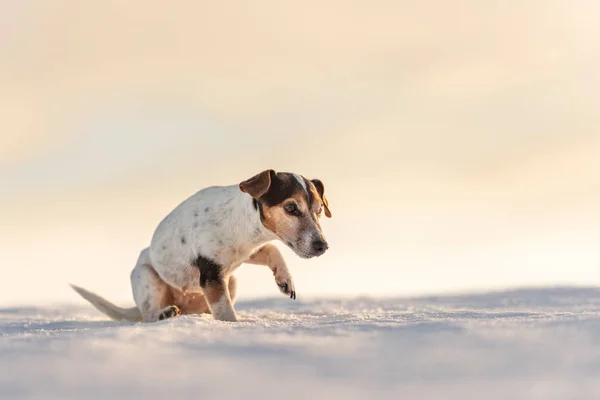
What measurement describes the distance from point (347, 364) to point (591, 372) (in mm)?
1027

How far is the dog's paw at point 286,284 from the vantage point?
6793 mm

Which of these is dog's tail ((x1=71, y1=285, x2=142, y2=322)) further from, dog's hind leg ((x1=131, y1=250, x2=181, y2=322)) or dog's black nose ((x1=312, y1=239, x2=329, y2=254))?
dog's black nose ((x1=312, y1=239, x2=329, y2=254))

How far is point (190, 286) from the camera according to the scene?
269 inches

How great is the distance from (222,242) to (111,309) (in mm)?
1911

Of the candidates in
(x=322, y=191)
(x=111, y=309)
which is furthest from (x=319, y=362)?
(x=111, y=309)

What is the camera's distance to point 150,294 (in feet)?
22.9

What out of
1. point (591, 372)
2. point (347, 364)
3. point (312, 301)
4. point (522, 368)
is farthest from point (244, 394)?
point (312, 301)

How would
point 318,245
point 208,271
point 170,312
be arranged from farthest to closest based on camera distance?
point 170,312 → point 208,271 → point 318,245

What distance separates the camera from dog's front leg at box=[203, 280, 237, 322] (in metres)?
6.16

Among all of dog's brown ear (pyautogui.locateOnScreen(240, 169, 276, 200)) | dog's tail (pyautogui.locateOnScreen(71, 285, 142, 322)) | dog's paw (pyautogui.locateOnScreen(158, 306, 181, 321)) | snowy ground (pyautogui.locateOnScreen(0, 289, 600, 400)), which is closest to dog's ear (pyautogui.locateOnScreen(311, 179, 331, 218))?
dog's brown ear (pyautogui.locateOnScreen(240, 169, 276, 200))

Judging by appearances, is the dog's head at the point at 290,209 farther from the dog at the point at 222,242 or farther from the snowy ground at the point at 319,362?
the snowy ground at the point at 319,362

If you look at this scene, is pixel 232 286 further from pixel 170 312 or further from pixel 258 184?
pixel 258 184

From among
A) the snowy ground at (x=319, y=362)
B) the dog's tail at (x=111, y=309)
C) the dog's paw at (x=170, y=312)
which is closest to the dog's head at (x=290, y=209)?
the dog's paw at (x=170, y=312)

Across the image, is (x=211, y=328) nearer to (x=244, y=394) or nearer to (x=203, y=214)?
(x=244, y=394)
